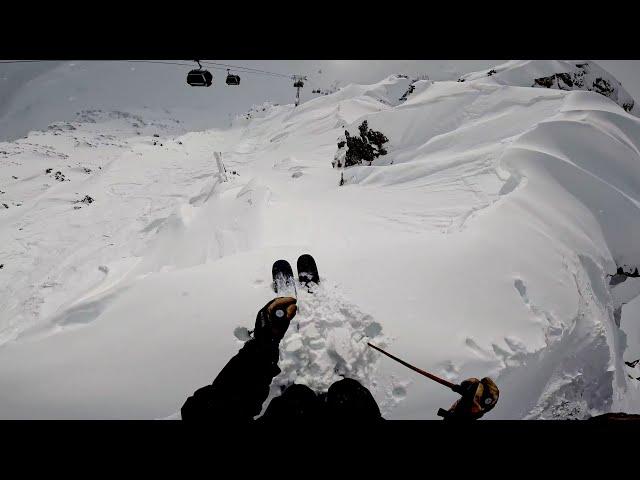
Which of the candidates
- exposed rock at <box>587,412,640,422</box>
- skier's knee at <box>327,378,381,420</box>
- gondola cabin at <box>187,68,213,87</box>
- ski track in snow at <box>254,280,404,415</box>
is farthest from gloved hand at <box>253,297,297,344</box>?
gondola cabin at <box>187,68,213,87</box>

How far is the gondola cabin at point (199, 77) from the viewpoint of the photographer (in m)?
6.68

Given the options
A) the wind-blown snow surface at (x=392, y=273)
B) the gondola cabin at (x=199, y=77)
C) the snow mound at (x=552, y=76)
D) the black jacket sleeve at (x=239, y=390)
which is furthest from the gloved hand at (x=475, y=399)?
the snow mound at (x=552, y=76)

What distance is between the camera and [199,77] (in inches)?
264

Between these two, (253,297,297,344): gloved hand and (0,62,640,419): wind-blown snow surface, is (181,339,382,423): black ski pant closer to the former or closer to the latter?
(253,297,297,344): gloved hand

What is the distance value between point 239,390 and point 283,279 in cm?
169

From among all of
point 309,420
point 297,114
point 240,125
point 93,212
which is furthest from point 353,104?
point 309,420

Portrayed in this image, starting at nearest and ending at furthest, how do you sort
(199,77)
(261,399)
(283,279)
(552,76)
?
(261,399), (283,279), (199,77), (552,76)

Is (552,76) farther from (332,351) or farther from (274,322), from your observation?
(274,322)

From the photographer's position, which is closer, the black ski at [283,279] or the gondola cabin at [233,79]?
the black ski at [283,279]

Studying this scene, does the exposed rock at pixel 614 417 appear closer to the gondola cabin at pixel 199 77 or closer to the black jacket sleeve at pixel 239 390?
the black jacket sleeve at pixel 239 390

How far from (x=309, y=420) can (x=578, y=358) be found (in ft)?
13.3

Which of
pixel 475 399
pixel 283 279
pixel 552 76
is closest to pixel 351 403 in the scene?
pixel 475 399

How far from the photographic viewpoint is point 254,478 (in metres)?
1.34
